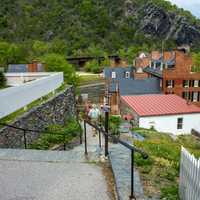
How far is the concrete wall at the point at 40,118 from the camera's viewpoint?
29.7ft

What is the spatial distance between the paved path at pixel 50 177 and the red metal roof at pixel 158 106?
15.1 meters

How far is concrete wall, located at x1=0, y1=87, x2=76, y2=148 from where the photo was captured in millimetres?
9047

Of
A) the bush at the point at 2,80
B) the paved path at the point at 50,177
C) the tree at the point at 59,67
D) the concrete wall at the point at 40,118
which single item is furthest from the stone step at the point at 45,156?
the tree at the point at 59,67

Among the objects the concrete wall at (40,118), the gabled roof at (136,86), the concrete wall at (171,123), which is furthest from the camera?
the gabled roof at (136,86)

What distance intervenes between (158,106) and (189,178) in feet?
59.2

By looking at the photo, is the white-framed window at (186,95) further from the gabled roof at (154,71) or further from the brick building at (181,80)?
the gabled roof at (154,71)

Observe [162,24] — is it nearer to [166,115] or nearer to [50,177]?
[166,115]

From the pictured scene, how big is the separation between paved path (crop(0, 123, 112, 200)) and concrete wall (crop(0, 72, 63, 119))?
2.90m

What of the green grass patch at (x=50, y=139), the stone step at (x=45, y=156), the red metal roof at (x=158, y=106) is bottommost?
the red metal roof at (x=158, y=106)

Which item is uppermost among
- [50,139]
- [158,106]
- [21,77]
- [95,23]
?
[95,23]

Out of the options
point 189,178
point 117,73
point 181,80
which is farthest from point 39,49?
point 189,178

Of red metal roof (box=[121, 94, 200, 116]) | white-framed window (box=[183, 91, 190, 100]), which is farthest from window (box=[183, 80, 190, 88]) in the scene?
red metal roof (box=[121, 94, 200, 116])

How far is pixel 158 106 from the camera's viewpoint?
73.3 ft

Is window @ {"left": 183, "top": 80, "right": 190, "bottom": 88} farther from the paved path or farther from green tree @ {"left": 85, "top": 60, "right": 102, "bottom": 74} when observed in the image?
the paved path
